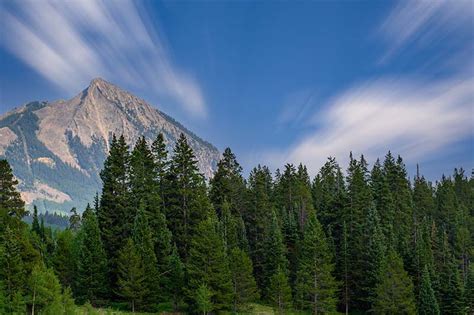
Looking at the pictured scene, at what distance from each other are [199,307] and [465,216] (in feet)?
271

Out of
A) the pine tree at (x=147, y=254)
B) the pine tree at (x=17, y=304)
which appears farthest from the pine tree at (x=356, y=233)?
the pine tree at (x=17, y=304)

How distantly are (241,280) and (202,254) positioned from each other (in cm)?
731

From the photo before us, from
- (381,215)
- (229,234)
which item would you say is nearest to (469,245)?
(381,215)

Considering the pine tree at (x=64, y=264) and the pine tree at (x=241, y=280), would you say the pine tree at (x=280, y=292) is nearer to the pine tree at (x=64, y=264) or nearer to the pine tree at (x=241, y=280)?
the pine tree at (x=241, y=280)

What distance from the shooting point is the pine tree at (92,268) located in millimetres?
48562

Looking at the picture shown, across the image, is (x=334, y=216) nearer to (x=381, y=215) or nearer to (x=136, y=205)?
(x=381, y=215)

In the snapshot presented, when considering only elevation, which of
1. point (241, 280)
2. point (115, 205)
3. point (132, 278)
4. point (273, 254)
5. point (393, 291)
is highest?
point (115, 205)

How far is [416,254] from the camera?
63.0m

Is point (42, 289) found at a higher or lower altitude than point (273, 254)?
lower

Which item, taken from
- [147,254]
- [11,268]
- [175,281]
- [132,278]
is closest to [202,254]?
[175,281]

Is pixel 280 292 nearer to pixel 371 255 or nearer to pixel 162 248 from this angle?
pixel 371 255

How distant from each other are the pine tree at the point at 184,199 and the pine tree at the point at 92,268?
11.2 metres

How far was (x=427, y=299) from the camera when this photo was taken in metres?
55.5

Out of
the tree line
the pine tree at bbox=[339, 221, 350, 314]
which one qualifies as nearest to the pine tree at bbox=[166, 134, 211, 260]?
the tree line
